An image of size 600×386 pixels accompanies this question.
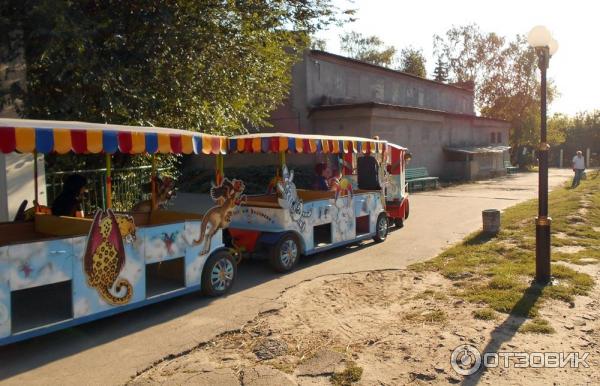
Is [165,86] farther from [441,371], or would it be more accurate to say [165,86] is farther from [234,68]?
[441,371]

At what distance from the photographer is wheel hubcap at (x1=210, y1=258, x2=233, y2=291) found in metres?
7.18

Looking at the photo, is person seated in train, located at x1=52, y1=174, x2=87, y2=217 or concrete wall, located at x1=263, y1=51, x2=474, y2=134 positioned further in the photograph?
Result: concrete wall, located at x1=263, y1=51, x2=474, y2=134

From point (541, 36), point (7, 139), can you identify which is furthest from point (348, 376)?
point (541, 36)

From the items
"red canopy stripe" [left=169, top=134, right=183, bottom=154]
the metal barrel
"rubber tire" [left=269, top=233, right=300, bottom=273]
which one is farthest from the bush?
"red canopy stripe" [left=169, top=134, right=183, bottom=154]

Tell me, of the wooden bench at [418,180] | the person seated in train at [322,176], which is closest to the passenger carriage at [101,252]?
the person seated in train at [322,176]

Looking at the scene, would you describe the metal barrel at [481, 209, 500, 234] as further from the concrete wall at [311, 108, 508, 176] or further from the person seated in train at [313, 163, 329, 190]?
the concrete wall at [311, 108, 508, 176]

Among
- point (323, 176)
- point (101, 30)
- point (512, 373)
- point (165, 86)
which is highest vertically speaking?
point (101, 30)

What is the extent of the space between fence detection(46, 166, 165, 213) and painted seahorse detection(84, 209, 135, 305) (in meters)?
5.66

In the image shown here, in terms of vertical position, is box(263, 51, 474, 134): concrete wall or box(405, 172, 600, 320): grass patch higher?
box(263, 51, 474, 134): concrete wall

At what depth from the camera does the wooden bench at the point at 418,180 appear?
24.8 m

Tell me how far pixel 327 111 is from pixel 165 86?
577 inches

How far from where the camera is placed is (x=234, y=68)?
12547 millimetres

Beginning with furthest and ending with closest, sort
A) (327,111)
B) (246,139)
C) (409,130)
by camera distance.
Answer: (409,130) → (327,111) → (246,139)

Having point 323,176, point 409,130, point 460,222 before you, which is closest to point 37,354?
point 323,176
